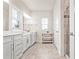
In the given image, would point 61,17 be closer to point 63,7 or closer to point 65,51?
point 63,7

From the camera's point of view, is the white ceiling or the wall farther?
the wall

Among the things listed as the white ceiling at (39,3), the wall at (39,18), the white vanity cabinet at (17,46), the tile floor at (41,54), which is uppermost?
the white ceiling at (39,3)

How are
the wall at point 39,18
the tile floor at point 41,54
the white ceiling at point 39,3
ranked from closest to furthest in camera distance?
the tile floor at point 41,54, the white ceiling at point 39,3, the wall at point 39,18

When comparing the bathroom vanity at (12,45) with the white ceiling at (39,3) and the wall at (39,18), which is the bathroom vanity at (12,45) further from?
the wall at (39,18)

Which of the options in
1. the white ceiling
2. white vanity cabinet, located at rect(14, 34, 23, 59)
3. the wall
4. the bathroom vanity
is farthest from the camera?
the wall

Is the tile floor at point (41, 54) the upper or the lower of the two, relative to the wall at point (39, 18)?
lower

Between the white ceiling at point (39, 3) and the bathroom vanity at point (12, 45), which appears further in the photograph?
the white ceiling at point (39, 3)

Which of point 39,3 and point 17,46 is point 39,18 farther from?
point 17,46

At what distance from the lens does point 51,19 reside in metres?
11.0

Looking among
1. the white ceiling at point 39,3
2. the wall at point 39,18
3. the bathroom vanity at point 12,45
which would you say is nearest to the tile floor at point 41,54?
the bathroom vanity at point 12,45

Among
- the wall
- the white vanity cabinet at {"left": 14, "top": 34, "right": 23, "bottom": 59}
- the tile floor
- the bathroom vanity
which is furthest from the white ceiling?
the white vanity cabinet at {"left": 14, "top": 34, "right": 23, "bottom": 59}

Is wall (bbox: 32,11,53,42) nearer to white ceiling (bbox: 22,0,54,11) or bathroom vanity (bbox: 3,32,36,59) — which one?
white ceiling (bbox: 22,0,54,11)
